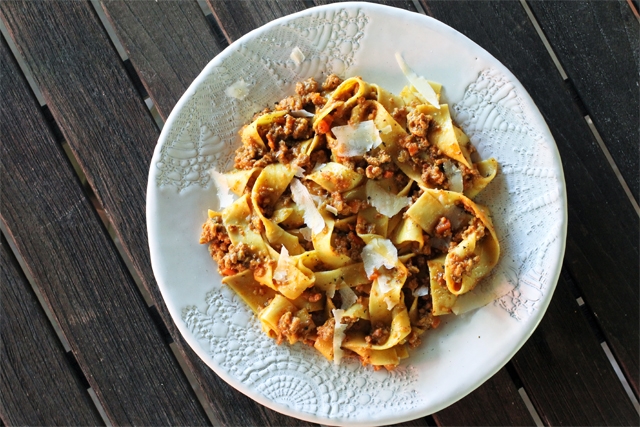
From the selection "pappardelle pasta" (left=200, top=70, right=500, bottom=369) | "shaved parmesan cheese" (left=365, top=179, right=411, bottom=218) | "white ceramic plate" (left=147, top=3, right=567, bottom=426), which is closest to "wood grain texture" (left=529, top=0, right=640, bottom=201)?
"white ceramic plate" (left=147, top=3, right=567, bottom=426)

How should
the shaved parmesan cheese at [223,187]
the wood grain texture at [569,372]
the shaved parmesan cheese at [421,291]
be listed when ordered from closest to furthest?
the shaved parmesan cheese at [421,291] < the shaved parmesan cheese at [223,187] < the wood grain texture at [569,372]

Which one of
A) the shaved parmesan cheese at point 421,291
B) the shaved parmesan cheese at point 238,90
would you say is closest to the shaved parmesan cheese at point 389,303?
the shaved parmesan cheese at point 421,291

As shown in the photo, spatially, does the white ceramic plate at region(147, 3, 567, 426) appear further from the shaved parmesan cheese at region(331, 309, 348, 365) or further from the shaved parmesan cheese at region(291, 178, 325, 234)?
the shaved parmesan cheese at region(291, 178, 325, 234)

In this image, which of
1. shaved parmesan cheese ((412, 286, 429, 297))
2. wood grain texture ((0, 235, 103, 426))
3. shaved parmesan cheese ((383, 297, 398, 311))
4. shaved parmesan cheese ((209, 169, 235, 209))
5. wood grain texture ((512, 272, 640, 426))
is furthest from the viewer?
wood grain texture ((0, 235, 103, 426))

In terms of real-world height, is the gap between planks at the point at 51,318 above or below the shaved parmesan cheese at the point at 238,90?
below

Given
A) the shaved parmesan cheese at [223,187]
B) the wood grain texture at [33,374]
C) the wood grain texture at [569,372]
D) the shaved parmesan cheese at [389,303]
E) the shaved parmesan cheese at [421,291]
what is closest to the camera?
the shaved parmesan cheese at [389,303]

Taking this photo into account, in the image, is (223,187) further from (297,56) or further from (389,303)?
(389,303)

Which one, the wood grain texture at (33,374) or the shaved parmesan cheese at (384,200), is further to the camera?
the wood grain texture at (33,374)

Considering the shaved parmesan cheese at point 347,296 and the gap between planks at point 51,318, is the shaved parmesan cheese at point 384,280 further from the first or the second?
the gap between planks at point 51,318
